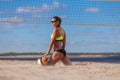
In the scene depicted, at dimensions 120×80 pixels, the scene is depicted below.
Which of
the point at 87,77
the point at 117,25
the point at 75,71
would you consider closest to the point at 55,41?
the point at 75,71

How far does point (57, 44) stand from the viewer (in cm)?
1036

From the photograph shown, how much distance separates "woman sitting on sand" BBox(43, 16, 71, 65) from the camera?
1023 centimetres

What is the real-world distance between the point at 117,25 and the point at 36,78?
1680 centimetres

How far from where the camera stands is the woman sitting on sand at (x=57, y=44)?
10.2 meters

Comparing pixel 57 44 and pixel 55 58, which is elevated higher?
pixel 57 44

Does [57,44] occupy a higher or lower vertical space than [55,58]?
higher

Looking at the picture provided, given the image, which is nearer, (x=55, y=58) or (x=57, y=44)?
(x=55, y=58)

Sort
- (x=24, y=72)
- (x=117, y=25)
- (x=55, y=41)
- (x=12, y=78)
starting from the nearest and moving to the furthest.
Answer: (x=12, y=78), (x=24, y=72), (x=55, y=41), (x=117, y=25)

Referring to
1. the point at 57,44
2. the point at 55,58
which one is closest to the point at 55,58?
the point at 55,58

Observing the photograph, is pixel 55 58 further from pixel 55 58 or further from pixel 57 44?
pixel 57 44

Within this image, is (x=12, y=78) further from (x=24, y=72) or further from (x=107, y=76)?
(x=107, y=76)

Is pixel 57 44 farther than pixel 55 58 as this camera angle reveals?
Yes

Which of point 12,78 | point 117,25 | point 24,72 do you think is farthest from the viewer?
point 117,25

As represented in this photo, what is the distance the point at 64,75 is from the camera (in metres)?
7.78
